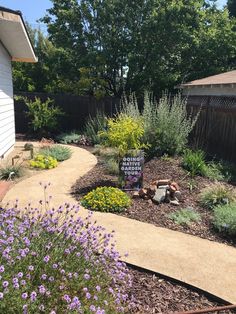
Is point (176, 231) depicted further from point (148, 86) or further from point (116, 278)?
point (148, 86)

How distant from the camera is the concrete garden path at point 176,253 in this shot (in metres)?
4.03

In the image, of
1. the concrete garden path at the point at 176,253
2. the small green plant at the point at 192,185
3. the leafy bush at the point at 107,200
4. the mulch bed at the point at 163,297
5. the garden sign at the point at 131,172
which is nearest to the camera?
the mulch bed at the point at 163,297

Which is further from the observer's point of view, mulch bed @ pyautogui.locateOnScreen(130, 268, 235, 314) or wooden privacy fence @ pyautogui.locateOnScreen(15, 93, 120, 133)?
wooden privacy fence @ pyautogui.locateOnScreen(15, 93, 120, 133)

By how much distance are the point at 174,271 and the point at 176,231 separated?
1288 millimetres

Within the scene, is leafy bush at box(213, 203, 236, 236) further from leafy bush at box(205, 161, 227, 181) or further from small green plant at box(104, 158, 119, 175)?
small green plant at box(104, 158, 119, 175)

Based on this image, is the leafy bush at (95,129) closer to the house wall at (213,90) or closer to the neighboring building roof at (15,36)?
the neighboring building roof at (15,36)

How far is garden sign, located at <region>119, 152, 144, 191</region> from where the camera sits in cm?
706

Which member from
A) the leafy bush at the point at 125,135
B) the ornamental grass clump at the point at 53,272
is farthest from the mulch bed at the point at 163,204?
the ornamental grass clump at the point at 53,272

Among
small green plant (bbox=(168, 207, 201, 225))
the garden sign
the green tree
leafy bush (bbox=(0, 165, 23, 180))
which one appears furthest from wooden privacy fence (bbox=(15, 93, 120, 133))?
the green tree

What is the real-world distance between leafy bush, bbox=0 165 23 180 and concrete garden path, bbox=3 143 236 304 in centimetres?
140

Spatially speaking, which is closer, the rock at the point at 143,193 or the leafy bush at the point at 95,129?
the rock at the point at 143,193

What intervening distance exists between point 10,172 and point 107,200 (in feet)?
9.39

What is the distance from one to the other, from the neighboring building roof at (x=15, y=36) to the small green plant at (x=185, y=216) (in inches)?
220

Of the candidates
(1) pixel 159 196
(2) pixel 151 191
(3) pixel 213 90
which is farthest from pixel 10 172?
(3) pixel 213 90
